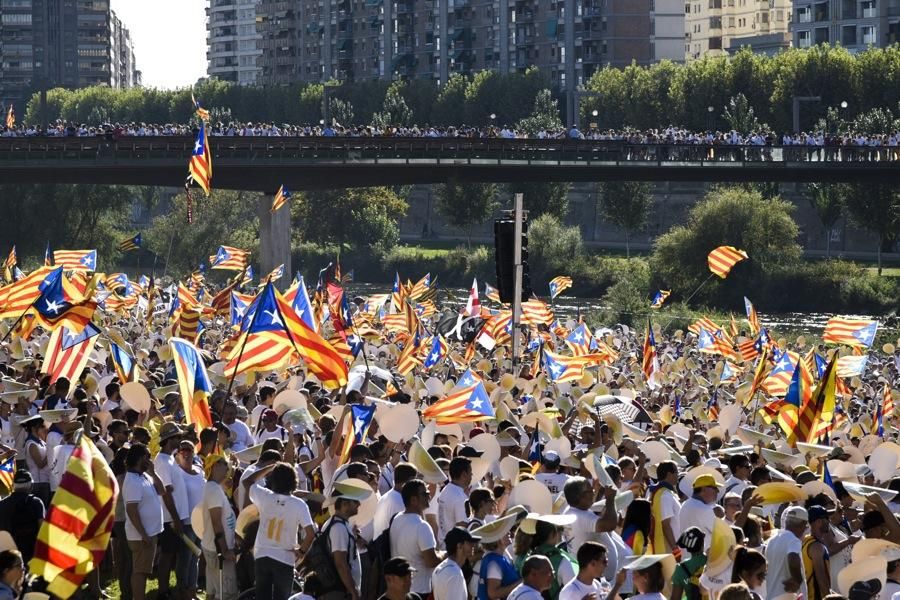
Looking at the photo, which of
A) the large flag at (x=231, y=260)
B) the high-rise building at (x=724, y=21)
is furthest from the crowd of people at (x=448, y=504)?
the high-rise building at (x=724, y=21)

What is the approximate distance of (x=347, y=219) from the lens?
10112 centimetres

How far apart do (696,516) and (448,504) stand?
169 centimetres

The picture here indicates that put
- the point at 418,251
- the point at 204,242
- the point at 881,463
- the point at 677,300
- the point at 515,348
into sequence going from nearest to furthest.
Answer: the point at 881,463
the point at 515,348
the point at 677,300
the point at 204,242
the point at 418,251

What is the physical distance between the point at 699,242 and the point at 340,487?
6638 centimetres

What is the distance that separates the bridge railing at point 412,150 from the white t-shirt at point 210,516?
193ft

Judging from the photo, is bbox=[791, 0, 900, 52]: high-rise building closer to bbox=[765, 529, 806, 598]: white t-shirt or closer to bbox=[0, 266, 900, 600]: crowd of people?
bbox=[0, 266, 900, 600]: crowd of people

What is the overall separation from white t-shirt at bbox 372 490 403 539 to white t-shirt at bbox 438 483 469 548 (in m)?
0.44

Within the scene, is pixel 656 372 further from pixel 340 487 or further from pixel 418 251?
Answer: pixel 418 251

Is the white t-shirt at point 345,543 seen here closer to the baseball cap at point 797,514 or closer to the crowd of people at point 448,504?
the crowd of people at point 448,504

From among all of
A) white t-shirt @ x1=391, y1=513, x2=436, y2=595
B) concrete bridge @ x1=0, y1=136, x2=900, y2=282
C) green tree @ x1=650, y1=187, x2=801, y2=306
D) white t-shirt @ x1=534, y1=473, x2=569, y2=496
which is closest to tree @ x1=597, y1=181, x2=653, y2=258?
concrete bridge @ x1=0, y1=136, x2=900, y2=282

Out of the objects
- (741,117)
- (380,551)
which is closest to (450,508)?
(380,551)

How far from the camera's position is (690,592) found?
1088cm

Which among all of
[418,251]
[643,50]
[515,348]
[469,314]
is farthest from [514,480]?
[643,50]

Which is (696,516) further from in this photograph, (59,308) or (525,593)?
(59,308)
